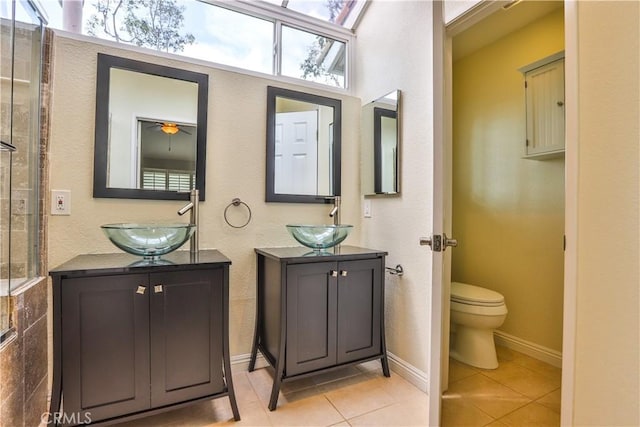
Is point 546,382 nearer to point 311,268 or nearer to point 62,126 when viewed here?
point 311,268

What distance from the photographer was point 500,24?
2.29 metres

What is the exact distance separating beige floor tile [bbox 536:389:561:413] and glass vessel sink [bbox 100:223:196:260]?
6.87ft

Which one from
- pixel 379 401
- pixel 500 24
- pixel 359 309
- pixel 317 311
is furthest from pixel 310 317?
pixel 500 24

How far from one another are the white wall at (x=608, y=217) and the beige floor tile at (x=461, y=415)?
64 centimetres

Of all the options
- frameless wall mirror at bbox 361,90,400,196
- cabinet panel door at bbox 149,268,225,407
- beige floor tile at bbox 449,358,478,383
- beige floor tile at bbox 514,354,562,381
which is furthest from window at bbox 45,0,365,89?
beige floor tile at bbox 514,354,562,381

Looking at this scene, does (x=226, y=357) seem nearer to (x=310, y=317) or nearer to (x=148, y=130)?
(x=310, y=317)

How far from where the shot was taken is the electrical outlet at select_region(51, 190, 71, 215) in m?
1.61

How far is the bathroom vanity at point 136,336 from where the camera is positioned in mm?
1298

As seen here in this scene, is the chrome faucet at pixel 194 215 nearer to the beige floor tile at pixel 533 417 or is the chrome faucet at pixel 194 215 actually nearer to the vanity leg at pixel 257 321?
the vanity leg at pixel 257 321

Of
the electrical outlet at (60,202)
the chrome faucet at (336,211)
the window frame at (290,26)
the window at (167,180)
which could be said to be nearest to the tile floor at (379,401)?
the chrome faucet at (336,211)

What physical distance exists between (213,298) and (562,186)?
7.61ft

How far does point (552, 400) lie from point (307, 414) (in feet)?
4.38

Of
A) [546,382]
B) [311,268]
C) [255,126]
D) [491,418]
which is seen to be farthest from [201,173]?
[546,382]

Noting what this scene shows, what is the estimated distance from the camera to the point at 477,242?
2.62 meters
